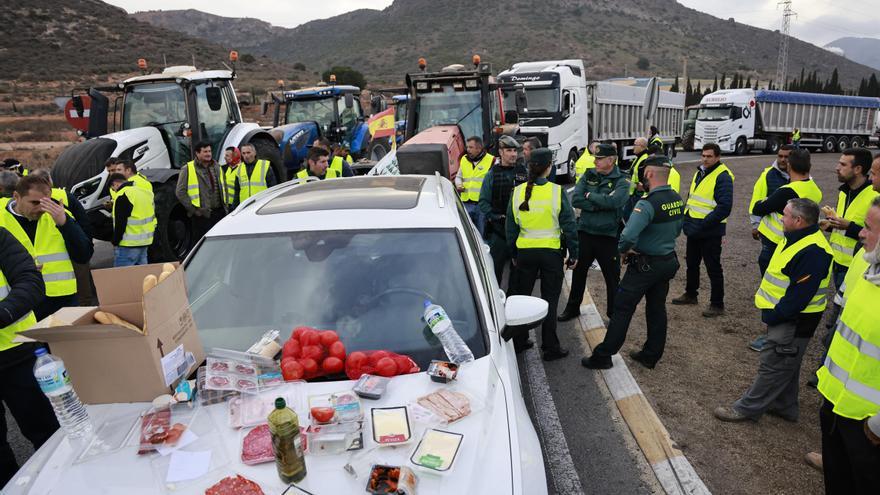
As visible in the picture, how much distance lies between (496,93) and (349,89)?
559 cm

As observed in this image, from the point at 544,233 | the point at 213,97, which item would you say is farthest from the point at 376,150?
the point at 544,233

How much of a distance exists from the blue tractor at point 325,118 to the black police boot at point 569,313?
9443mm

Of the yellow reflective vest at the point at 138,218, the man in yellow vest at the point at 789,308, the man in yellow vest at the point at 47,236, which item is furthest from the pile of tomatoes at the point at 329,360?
the yellow reflective vest at the point at 138,218

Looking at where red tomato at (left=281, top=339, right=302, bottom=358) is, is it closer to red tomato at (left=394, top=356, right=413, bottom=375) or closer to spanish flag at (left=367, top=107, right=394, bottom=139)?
red tomato at (left=394, top=356, right=413, bottom=375)

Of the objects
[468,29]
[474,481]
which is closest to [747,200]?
[474,481]

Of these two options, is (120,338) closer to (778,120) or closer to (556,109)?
(556,109)

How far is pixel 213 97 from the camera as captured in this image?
28.9 feet

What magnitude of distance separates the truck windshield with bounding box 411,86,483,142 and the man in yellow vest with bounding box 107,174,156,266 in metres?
6.20

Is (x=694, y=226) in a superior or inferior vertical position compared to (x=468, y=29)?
inferior

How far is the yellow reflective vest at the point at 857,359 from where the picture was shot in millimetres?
2439

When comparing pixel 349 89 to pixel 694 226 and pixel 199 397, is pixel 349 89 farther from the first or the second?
pixel 199 397

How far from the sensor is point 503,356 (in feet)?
8.70

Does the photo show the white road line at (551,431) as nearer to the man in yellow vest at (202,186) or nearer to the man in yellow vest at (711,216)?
the man in yellow vest at (711,216)

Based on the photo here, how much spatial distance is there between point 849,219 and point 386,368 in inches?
189
